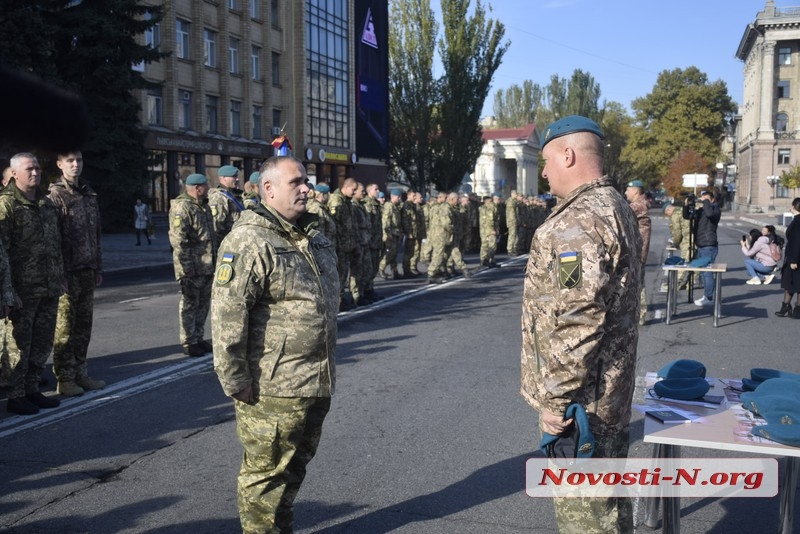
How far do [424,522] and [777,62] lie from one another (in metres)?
89.7

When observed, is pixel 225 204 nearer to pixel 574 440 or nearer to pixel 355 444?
pixel 355 444

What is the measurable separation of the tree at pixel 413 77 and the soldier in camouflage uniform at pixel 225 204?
1644 inches

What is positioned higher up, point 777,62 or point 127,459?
point 777,62

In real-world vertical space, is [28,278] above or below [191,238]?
below

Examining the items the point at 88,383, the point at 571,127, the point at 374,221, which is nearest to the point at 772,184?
the point at 374,221

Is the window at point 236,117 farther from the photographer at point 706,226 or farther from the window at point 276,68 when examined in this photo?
Result: the photographer at point 706,226

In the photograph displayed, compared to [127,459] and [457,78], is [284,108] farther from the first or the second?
[127,459]

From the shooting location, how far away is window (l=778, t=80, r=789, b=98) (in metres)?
80.7

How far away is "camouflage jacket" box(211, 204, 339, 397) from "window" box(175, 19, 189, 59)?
111 feet

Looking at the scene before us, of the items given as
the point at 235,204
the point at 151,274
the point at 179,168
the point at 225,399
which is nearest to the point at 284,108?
the point at 179,168

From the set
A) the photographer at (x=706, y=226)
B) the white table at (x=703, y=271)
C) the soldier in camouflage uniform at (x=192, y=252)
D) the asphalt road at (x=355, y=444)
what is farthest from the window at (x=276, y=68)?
the soldier in camouflage uniform at (x=192, y=252)

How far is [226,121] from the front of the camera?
38.7 m

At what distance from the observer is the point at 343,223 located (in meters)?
12.6

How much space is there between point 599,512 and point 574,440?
1.04 ft
